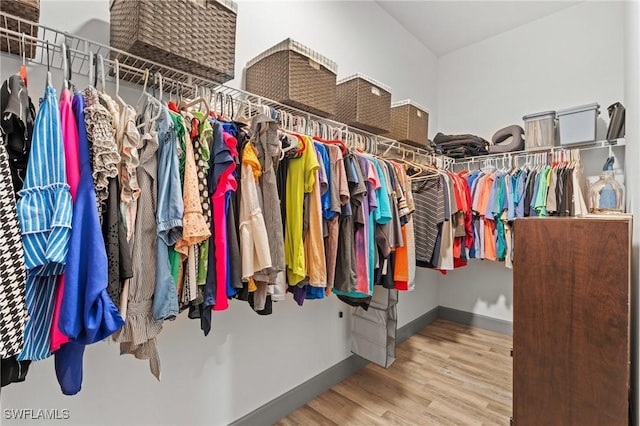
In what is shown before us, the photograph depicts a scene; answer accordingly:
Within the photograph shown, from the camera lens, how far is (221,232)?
1050 millimetres

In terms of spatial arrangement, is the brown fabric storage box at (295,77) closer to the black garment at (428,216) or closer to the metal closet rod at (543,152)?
the black garment at (428,216)

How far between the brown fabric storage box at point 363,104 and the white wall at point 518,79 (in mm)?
1938

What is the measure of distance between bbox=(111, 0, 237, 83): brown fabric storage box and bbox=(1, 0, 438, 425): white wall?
0.30m

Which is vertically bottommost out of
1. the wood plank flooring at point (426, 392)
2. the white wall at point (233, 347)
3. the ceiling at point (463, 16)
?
the wood plank flooring at point (426, 392)

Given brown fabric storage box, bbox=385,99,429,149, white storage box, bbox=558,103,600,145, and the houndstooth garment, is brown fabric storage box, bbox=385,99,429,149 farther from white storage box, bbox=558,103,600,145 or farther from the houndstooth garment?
the houndstooth garment

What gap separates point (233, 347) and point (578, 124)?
10.4 ft

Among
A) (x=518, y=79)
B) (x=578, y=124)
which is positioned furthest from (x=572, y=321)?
(x=518, y=79)

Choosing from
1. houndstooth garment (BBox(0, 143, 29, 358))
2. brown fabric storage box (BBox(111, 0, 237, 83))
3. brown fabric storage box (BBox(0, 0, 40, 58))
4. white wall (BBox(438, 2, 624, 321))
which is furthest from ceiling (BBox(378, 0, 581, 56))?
houndstooth garment (BBox(0, 143, 29, 358))

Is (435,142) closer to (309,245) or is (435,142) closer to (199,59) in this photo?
(309,245)

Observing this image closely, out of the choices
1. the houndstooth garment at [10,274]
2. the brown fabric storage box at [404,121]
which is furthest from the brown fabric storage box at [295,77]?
the houndstooth garment at [10,274]

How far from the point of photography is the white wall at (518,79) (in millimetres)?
2699

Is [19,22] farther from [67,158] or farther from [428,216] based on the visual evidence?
[428,216]

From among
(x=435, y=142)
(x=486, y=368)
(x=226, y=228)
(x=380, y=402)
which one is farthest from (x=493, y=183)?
(x=226, y=228)

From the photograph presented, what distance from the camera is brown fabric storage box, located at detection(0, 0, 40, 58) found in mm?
884
